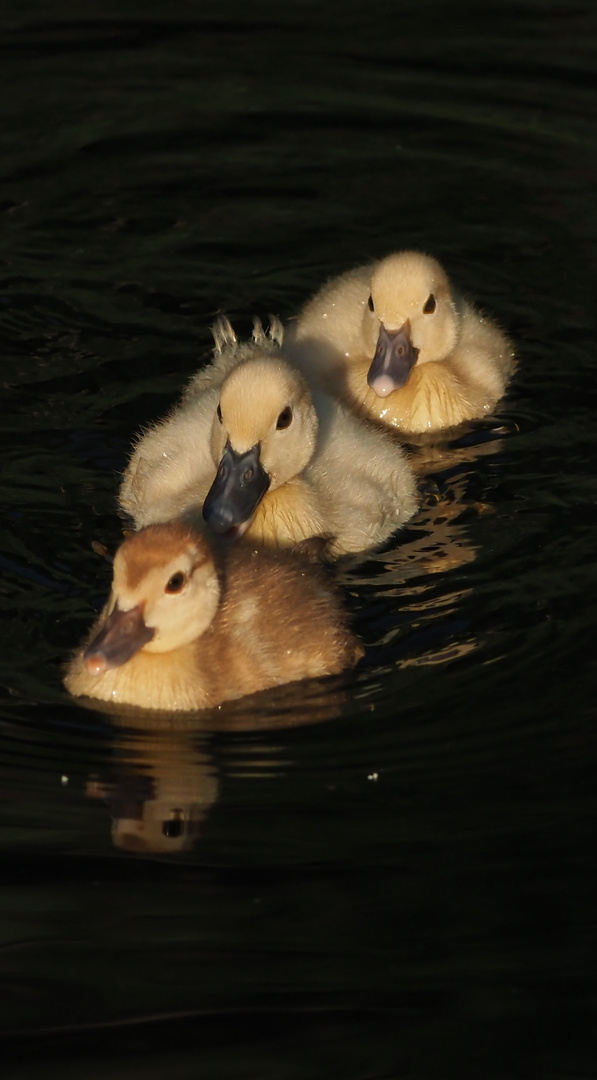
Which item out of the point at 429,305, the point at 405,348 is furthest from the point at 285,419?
the point at 429,305

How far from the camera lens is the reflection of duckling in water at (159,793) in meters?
4.93

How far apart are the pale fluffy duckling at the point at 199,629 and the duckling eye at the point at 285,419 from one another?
58cm

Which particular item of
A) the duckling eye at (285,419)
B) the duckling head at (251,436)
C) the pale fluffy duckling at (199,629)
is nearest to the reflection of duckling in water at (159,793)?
the pale fluffy duckling at (199,629)

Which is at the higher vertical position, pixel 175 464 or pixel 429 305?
pixel 429 305

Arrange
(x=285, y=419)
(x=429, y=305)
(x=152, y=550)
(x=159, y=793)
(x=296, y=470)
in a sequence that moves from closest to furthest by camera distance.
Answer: (x=159, y=793), (x=152, y=550), (x=285, y=419), (x=296, y=470), (x=429, y=305)

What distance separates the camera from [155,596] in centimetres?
552

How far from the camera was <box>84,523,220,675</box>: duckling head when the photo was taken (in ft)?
17.9

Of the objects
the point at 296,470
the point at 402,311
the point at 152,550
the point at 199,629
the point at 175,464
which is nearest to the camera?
the point at 152,550

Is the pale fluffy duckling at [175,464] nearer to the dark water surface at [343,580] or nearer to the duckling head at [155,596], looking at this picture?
the dark water surface at [343,580]

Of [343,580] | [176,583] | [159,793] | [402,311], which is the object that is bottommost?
[159,793]

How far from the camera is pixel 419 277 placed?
7.44 meters

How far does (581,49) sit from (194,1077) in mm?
8746

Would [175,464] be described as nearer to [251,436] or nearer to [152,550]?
[251,436]

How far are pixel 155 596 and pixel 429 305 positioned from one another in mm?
2558
